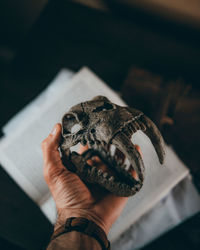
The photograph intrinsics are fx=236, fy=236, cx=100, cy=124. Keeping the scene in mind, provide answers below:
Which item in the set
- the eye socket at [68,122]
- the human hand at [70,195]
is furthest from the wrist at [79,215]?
the eye socket at [68,122]

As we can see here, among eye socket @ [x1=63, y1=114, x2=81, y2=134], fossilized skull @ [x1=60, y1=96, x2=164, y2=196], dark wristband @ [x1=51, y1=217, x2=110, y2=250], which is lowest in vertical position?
dark wristband @ [x1=51, y1=217, x2=110, y2=250]

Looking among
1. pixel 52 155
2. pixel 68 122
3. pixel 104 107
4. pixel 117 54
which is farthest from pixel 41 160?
pixel 117 54

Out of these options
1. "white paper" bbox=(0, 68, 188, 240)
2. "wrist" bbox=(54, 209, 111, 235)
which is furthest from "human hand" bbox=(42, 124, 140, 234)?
"white paper" bbox=(0, 68, 188, 240)

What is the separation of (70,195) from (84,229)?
130 mm

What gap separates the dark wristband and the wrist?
0.04 metres

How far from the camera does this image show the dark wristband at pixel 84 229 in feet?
2.56

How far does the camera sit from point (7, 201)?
101 cm

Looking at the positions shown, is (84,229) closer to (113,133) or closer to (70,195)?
(70,195)

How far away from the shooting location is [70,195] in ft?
2.84

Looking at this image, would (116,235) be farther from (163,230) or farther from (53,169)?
(53,169)

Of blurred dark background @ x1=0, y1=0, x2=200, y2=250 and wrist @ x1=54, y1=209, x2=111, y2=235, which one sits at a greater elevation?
blurred dark background @ x1=0, y1=0, x2=200, y2=250

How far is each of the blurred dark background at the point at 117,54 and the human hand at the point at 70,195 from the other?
0.21 metres

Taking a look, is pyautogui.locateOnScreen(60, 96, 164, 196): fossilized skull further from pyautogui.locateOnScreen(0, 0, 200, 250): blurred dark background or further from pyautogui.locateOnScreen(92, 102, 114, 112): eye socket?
pyautogui.locateOnScreen(0, 0, 200, 250): blurred dark background

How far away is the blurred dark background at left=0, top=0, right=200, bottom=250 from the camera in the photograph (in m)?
1.08
